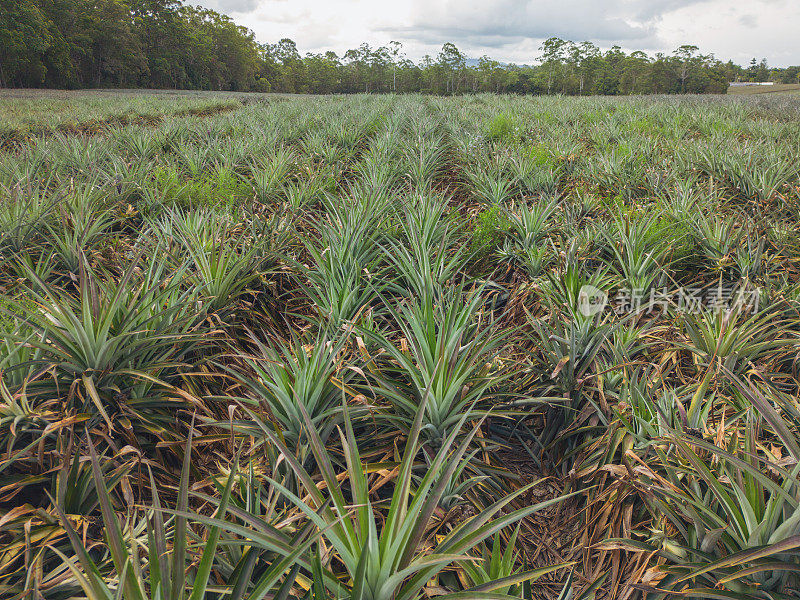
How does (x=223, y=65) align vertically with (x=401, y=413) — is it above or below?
above

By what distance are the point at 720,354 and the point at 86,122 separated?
1139 centimetres

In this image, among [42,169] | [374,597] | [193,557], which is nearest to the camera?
[374,597]

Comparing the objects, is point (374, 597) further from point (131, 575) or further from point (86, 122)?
point (86, 122)

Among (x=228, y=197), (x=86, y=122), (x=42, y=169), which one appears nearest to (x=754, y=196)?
(x=228, y=197)

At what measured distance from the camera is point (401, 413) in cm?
158

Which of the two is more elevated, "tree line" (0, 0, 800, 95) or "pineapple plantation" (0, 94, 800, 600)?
"tree line" (0, 0, 800, 95)

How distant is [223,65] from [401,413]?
50.5m

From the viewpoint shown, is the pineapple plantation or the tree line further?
the tree line

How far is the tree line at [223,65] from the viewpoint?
28.6m

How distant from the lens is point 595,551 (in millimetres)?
1367

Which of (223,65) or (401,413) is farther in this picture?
(223,65)

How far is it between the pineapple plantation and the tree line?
3384 centimetres

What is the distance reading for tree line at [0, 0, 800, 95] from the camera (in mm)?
28578

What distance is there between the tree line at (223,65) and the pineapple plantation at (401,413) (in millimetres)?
33840
